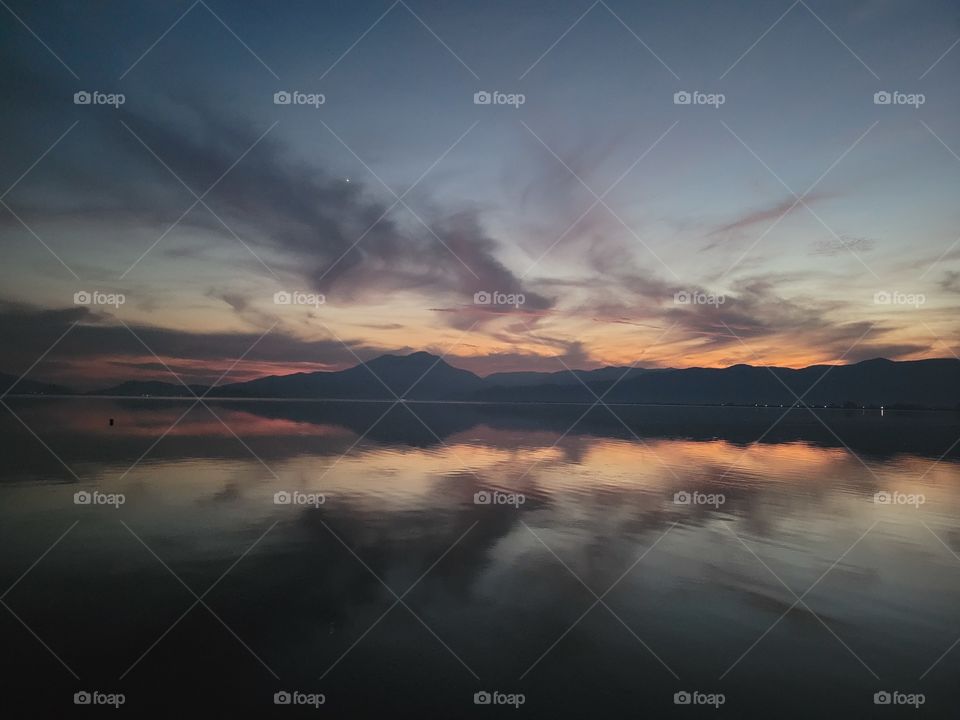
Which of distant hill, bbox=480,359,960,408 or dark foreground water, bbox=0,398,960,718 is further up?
distant hill, bbox=480,359,960,408

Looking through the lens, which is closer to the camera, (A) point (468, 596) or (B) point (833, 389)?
(A) point (468, 596)

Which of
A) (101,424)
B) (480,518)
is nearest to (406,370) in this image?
(101,424)

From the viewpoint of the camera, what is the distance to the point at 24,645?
737 centimetres

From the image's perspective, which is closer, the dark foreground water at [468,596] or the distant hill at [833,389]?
the dark foreground water at [468,596]

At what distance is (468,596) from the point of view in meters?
8.91

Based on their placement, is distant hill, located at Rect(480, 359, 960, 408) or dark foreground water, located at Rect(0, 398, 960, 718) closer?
dark foreground water, located at Rect(0, 398, 960, 718)

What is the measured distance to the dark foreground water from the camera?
262 inches

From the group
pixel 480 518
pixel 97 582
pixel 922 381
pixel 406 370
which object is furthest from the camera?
pixel 406 370

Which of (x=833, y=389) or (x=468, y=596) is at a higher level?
(x=833, y=389)

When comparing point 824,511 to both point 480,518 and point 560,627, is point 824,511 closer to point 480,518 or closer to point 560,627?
point 480,518

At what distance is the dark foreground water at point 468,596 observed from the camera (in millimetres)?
6656

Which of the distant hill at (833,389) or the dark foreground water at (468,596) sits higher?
the distant hill at (833,389)

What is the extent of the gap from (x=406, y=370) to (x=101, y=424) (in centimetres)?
15441

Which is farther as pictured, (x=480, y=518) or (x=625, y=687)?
(x=480, y=518)
